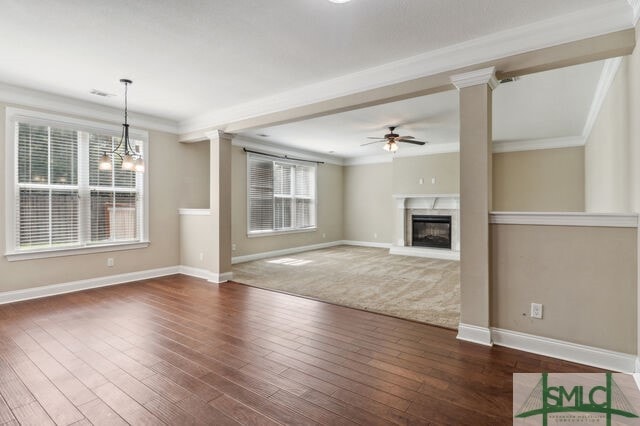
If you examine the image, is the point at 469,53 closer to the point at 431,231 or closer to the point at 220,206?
the point at 220,206

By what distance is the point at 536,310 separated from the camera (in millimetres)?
2812

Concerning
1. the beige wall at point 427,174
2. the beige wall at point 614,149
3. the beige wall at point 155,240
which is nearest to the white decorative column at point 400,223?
the beige wall at point 427,174

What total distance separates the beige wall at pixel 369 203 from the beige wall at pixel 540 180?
2830 millimetres

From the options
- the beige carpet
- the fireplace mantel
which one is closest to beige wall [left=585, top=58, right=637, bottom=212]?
the beige carpet

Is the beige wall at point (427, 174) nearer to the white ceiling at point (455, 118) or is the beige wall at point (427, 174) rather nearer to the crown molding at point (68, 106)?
the white ceiling at point (455, 118)

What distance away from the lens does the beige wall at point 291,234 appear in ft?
23.3

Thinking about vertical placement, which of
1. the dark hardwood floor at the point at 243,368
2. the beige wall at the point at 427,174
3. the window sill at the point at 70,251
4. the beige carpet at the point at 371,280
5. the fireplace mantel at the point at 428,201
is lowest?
the dark hardwood floor at the point at 243,368

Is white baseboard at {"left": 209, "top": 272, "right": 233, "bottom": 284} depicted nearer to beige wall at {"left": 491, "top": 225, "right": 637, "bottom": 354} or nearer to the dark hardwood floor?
the dark hardwood floor

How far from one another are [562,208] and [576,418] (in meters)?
6.37

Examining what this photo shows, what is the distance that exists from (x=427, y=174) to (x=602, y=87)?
429 cm

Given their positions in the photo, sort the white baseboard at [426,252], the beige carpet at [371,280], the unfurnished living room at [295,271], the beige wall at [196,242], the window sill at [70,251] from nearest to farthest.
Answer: the unfurnished living room at [295,271] → the beige carpet at [371,280] → the window sill at [70,251] → the beige wall at [196,242] → the white baseboard at [426,252]

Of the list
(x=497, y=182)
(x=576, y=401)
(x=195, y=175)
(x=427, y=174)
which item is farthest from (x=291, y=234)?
(x=576, y=401)

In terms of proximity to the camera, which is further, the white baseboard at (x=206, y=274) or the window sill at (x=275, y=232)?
the window sill at (x=275, y=232)

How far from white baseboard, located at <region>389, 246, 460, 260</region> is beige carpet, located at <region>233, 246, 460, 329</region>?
0.35 metres
